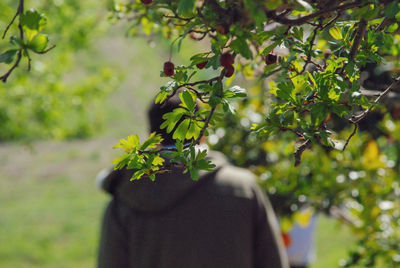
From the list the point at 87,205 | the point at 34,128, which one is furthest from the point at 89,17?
the point at 87,205

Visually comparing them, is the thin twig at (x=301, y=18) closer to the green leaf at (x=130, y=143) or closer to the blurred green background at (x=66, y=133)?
the green leaf at (x=130, y=143)

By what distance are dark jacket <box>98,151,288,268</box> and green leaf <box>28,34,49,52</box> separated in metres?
1.58

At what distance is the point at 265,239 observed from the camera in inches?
106

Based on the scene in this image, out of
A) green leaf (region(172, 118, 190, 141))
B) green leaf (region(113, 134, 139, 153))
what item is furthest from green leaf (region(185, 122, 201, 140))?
green leaf (region(113, 134, 139, 153))

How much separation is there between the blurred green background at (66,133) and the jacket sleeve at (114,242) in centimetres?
101

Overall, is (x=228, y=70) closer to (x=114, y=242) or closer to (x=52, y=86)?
(x=114, y=242)

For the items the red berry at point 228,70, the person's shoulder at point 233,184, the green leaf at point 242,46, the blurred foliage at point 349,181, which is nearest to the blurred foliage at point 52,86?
the blurred foliage at point 349,181

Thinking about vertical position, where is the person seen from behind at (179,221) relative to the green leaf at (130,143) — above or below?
below

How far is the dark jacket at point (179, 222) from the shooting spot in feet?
8.18

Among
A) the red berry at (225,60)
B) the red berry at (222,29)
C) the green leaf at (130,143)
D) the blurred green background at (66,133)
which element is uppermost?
the red berry at (222,29)

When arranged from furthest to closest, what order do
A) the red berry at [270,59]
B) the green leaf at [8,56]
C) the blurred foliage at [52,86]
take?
the blurred foliage at [52,86], the red berry at [270,59], the green leaf at [8,56]

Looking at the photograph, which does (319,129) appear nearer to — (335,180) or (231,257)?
(231,257)

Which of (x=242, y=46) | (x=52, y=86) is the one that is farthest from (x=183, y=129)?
(x=52, y=86)

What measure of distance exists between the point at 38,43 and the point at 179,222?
175 centimetres
